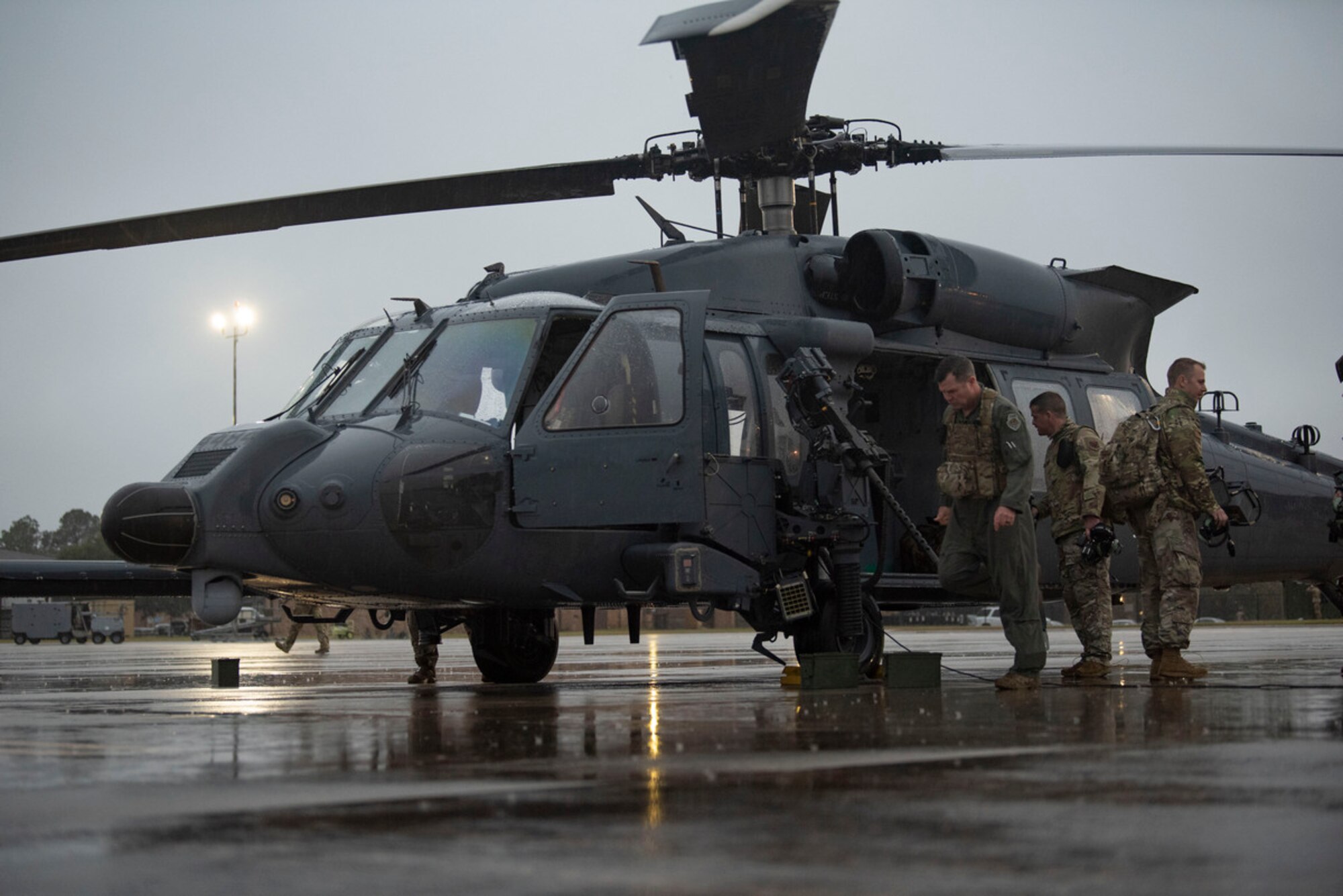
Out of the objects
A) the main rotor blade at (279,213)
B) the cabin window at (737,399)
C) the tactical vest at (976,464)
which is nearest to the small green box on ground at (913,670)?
the tactical vest at (976,464)

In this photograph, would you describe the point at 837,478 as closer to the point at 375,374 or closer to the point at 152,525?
the point at 375,374

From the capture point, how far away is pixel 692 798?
13.3 feet

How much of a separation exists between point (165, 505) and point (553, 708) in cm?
299

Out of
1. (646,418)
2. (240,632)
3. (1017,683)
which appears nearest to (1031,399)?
(646,418)

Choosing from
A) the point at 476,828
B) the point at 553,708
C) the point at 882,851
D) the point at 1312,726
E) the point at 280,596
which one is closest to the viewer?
the point at 882,851

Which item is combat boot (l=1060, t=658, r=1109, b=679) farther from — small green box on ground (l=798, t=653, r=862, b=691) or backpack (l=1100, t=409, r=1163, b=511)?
small green box on ground (l=798, t=653, r=862, b=691)

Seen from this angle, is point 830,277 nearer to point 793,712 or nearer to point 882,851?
point 793,712

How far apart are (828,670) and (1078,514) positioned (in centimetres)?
213

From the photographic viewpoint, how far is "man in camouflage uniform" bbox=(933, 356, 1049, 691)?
30.2ft

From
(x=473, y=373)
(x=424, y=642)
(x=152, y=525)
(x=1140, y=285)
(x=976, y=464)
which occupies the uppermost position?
(x=1140, y=285)

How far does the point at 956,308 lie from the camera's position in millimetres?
12477

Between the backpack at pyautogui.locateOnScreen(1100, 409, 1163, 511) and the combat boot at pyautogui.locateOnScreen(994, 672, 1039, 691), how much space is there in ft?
5.09

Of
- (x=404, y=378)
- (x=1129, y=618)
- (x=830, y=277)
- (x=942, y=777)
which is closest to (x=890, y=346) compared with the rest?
→ (x=830, y=277)

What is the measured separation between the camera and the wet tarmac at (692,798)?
2.98m
